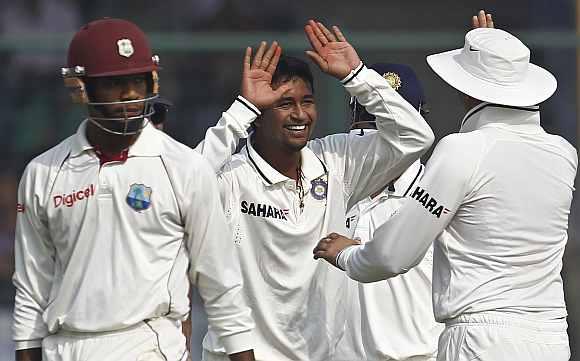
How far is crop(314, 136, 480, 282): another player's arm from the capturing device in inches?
187

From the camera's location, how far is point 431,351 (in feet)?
18.9

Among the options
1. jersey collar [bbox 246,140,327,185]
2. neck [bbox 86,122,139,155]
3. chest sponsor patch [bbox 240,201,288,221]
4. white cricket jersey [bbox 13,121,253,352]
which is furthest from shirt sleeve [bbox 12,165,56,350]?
jersey collar [bbox 246,140,327,185]

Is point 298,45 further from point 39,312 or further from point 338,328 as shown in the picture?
point 39,312

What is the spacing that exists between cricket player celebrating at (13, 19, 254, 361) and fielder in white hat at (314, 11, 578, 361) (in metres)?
0.66

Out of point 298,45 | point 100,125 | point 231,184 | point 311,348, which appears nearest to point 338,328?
point 311,348

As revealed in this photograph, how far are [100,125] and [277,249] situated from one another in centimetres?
A: 112

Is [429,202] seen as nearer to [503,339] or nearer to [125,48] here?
[503,339]

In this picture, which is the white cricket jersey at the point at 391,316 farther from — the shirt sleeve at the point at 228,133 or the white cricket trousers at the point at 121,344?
the white cricket trousers at the point at 121,344

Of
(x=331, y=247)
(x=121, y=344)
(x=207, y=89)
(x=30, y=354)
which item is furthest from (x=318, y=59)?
(x=207, y=89)

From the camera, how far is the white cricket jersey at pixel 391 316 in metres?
5.75

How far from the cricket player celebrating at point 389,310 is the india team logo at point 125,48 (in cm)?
139

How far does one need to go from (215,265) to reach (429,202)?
75 centimetres

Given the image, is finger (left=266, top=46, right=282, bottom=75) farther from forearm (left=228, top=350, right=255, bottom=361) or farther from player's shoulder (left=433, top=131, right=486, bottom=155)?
forearm (left=228, top=350, right=255, bottom=361)

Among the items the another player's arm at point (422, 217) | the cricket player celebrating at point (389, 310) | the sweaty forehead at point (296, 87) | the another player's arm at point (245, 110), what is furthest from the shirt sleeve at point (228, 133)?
the another player's arm at point (422, 217)
